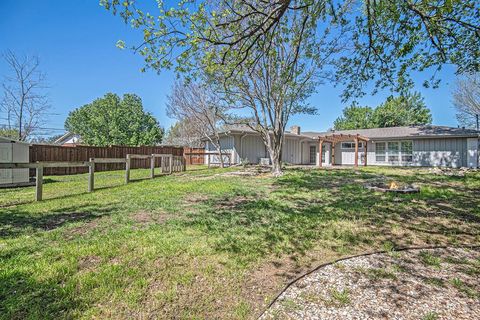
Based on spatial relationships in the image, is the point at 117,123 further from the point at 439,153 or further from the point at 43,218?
the point at 439,153

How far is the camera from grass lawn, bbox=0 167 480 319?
7.33 feet

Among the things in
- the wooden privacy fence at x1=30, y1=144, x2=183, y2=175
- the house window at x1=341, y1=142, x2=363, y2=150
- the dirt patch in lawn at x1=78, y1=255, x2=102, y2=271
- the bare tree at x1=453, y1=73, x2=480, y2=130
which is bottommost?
the dirt patch in lawn at x1=78, y1=255, x2=102, y2=271

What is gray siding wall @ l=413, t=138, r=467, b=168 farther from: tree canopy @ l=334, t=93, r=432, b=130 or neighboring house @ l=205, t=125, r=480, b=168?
tree canopy @ l=334, t=93, r=432, b=130

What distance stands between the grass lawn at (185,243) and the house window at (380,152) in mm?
15039

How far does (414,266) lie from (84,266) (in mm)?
3871

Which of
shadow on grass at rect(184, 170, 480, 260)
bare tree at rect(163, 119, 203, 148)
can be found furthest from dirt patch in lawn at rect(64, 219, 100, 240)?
bare tree at rect(163, 119, 203, 148)

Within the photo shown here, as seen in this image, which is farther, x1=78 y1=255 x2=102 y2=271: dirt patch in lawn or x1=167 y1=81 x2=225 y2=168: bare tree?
x1=167 y1=81 x2=225 y2=168: bare tree

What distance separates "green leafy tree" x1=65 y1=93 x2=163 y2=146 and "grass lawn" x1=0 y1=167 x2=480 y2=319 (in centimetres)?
2705

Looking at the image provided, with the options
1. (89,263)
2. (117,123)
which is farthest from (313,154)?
(117,123)

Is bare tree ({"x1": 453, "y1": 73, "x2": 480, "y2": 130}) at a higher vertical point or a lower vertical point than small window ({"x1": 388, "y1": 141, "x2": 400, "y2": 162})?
higher

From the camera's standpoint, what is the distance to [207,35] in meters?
4.88

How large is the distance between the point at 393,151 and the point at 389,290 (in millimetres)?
20584

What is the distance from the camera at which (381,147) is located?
20547 mm

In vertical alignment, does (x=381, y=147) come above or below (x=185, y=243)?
above
